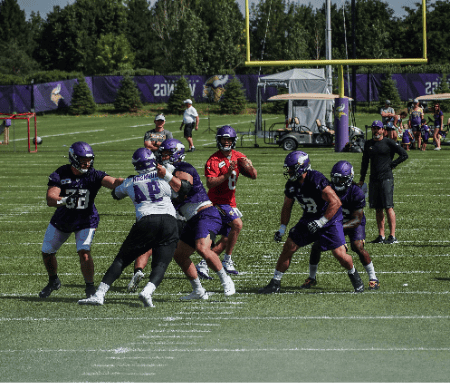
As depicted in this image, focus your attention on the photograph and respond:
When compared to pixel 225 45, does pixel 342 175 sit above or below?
below

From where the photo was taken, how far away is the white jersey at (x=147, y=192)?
26.0 ft

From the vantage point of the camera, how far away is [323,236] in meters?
8.26

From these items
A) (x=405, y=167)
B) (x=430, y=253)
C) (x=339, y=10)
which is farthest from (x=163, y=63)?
(x=430, y=253)

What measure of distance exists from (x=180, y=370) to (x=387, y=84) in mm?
48996

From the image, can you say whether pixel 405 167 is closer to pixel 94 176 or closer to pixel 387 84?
pixel 94 176

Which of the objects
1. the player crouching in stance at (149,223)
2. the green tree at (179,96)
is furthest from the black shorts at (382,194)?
the green tree at (179,96)

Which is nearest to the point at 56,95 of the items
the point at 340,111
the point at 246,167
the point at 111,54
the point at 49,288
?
the point at 111,54

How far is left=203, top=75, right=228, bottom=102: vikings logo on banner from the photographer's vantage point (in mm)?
57281

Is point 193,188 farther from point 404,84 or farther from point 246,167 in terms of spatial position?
point 404,84

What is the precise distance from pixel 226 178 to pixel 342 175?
1.37 metres

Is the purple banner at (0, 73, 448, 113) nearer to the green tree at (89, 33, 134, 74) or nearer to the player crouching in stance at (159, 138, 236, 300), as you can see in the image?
the green tree at (89, 33, 134, 74)

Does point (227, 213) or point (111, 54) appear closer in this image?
point (227, 213)

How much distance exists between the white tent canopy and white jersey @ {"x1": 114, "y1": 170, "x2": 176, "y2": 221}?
79.7 ft

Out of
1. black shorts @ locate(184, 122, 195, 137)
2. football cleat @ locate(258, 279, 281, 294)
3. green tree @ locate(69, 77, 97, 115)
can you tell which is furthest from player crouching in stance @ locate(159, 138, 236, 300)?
green tree @ locate(69, 77, 97, 115)
